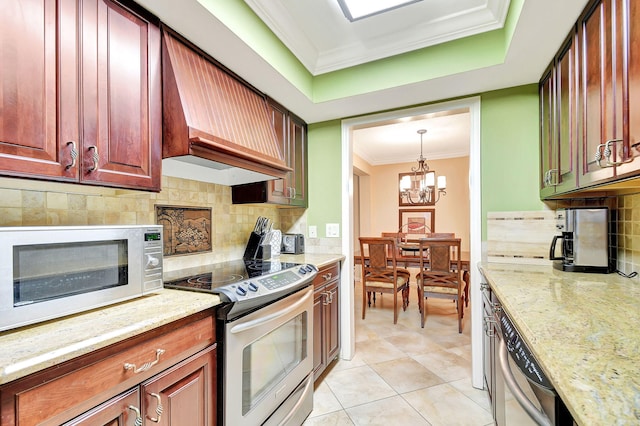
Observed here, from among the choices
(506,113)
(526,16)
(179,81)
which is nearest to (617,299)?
(526,16)

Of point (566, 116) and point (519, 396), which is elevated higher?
point (566, 116)

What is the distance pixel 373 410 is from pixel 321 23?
7.91 feet

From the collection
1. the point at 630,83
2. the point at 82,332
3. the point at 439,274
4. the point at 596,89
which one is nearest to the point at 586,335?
the point at 630,83

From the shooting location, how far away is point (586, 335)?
79 centimetres

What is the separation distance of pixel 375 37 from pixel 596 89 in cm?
119

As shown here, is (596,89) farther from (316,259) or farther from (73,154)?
(73,154)

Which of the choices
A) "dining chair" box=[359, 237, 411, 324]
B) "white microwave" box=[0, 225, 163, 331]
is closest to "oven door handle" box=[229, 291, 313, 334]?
"white microwave" box=[0, 225, 163, 331]

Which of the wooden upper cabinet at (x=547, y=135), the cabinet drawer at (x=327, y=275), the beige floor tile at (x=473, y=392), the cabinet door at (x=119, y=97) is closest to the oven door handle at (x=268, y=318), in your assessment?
the cabinet drawer at (x=327, y=275)

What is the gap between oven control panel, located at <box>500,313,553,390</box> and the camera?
73cm

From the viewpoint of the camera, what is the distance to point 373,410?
185 centimetres

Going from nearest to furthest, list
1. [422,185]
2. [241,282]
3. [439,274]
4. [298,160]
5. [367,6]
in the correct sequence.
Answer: [241,282]
[367,6]
[298,160]
[439,274]
[422,185]

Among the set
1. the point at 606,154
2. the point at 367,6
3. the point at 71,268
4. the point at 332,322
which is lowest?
the point at 332,322

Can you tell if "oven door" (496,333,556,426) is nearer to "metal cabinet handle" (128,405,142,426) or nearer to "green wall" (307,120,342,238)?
"metal cabinet handle" (128,405,142,426)

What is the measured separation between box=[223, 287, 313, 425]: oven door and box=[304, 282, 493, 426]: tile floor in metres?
0.31
